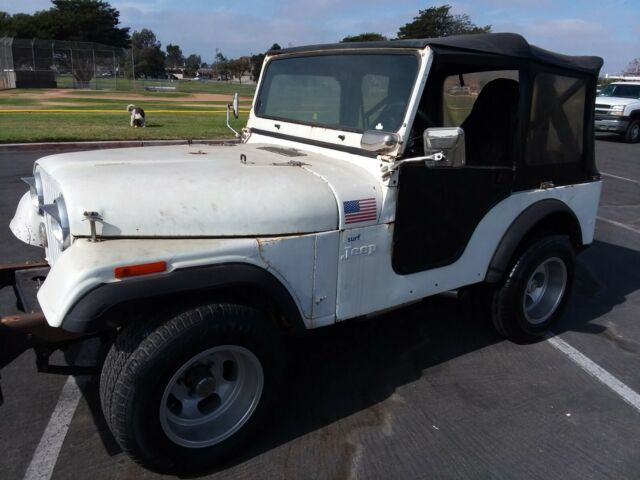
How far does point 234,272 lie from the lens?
231 centimetres

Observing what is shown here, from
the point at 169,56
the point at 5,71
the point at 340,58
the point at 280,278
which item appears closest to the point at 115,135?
the point at 340,58

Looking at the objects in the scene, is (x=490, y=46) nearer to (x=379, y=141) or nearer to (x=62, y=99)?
(x=379, y=141)

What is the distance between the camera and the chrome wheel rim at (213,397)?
8.05 ft

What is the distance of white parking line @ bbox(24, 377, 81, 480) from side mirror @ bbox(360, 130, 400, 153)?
86.4 inches

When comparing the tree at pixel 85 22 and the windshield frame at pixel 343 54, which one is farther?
the tree at pixel 85 22

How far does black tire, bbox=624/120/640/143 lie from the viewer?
17422 mm

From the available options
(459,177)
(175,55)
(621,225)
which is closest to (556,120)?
(459,177)

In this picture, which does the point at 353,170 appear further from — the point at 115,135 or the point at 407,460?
the point at 115,135

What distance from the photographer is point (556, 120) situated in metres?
3.71

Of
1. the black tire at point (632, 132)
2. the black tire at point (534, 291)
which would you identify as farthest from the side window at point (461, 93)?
the black tire at point (632, 132)

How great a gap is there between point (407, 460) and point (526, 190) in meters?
1.94

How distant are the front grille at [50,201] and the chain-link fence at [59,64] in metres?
33.4

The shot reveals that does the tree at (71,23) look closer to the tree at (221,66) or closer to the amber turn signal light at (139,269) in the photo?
the tree at (221,66)

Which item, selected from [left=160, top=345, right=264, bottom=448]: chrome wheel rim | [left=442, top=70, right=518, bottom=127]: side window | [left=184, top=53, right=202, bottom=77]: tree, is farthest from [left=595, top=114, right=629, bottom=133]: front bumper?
[left=184, top=53, right=202, bottom=77]: tree
